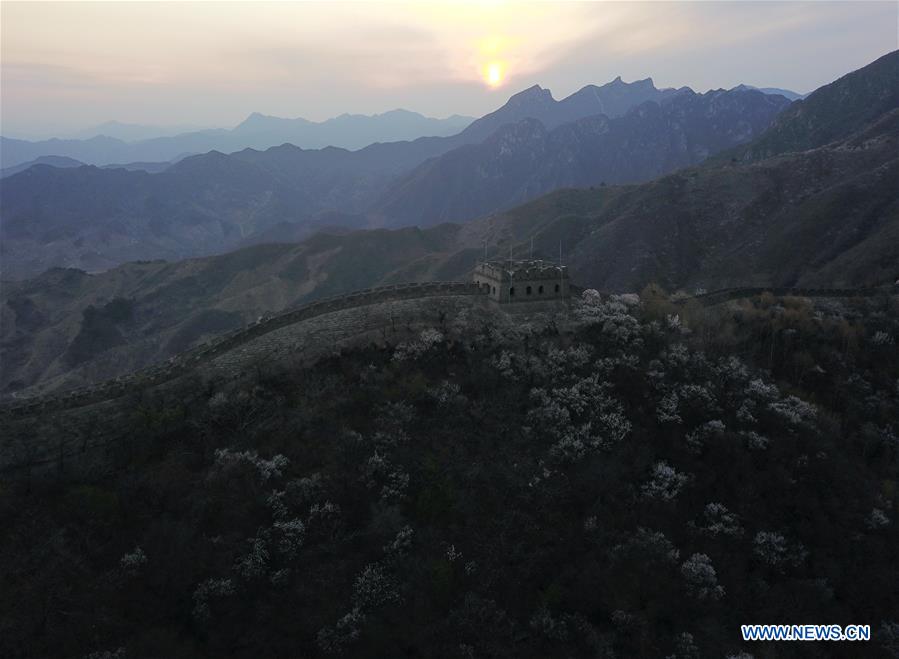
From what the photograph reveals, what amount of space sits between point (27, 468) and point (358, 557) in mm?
17787

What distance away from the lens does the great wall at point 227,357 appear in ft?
102

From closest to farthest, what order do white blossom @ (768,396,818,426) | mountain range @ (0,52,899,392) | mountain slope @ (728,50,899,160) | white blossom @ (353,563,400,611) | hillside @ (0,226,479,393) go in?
white blossom @ (353,563,400,611) < white blossom @ (768,396,818,426) < mountain range @ (0,52,899,392) < hillside @ (0,226,479,393) < mountain slope @ (728,50,899,160)

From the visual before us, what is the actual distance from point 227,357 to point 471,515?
66.1ft

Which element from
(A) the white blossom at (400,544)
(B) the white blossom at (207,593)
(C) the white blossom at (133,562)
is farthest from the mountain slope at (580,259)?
(A) the white blossom at (400,544)

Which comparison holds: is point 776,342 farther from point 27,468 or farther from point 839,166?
point 839,166

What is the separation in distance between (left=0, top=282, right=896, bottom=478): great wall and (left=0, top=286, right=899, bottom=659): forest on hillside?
1.57 metres

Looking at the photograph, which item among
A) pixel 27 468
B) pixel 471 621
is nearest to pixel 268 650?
pixel 471 621

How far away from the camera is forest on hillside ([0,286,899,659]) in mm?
24594

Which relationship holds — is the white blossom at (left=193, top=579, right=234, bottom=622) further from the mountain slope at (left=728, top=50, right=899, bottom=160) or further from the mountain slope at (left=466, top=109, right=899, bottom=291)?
the mountain slope at (left=728, top=50, right=899, bottom=160)

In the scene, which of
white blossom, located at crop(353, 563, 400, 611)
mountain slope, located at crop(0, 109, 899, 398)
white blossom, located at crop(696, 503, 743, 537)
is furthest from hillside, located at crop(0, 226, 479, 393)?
→ white blossom, located at crop(696, 503, 743, 537)

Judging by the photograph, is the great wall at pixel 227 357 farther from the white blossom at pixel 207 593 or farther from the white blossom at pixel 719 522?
the white blossom at pixel 719 522

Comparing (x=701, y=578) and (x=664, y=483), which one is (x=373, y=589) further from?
(x=664, y=483)

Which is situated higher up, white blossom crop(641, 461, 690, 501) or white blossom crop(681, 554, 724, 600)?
white blossom crop(641, 461, 690, 501)

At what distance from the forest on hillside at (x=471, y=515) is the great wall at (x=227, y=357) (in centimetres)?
157
